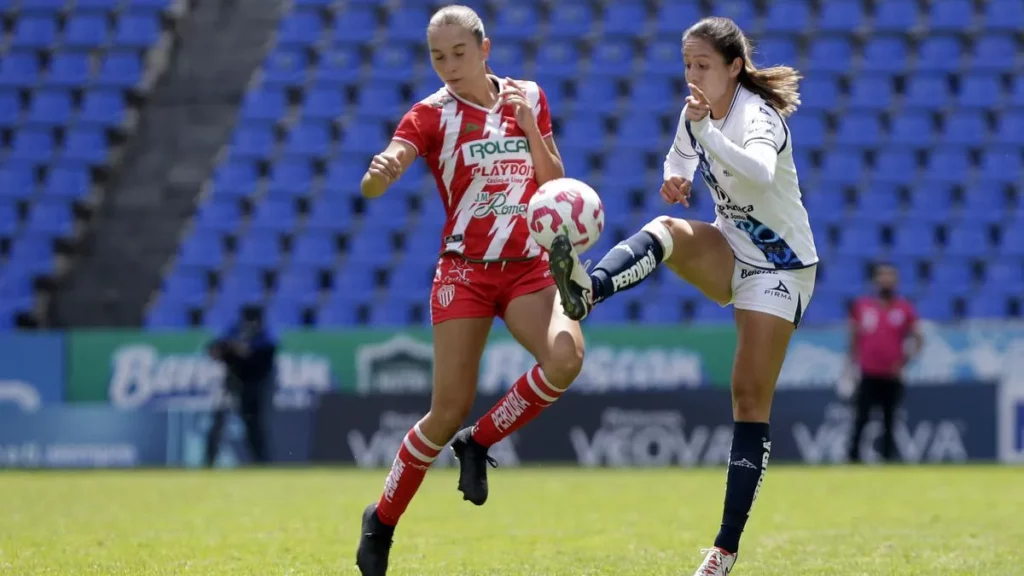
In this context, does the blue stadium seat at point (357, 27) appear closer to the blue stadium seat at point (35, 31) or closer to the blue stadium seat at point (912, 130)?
the blue stadium seat at point (35, 31)

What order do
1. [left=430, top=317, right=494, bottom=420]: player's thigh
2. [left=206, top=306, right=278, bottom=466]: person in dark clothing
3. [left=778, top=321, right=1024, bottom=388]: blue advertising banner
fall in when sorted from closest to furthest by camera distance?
1. [left=430, top=317, right=494, bottom=420]: player's thigh
2. [left=778, top=321, right=1024, bottom=388]: blue advertising banner
3. [left=206, top=306, right=278, bottom=466]: person in dark clothing

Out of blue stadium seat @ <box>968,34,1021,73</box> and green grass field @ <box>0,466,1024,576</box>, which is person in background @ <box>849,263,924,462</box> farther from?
blue stadium seat @ <box>968,34,1021,73</box>

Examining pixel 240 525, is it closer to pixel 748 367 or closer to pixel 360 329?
pixel 748 367

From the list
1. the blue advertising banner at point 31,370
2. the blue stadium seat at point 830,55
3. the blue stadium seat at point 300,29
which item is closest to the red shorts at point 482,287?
the blue advertising banner at point 31,370

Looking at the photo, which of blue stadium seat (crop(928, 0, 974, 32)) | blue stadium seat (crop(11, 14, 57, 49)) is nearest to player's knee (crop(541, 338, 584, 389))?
blue stadium seat (crop(928, 0, 974, 32))

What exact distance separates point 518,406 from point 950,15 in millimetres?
18481

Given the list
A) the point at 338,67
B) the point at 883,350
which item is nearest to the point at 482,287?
the point at 883,350

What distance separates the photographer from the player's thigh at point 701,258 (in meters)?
6.01

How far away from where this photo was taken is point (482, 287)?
6184 mm

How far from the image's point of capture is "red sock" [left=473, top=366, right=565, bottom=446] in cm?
607

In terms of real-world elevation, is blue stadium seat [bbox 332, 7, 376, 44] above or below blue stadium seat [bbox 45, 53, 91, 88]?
above

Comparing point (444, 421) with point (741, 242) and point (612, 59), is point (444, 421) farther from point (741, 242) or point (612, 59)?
point (612, 59)

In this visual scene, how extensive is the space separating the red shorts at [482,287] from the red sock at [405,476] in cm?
55

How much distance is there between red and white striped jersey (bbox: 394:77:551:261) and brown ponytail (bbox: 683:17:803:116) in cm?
77
